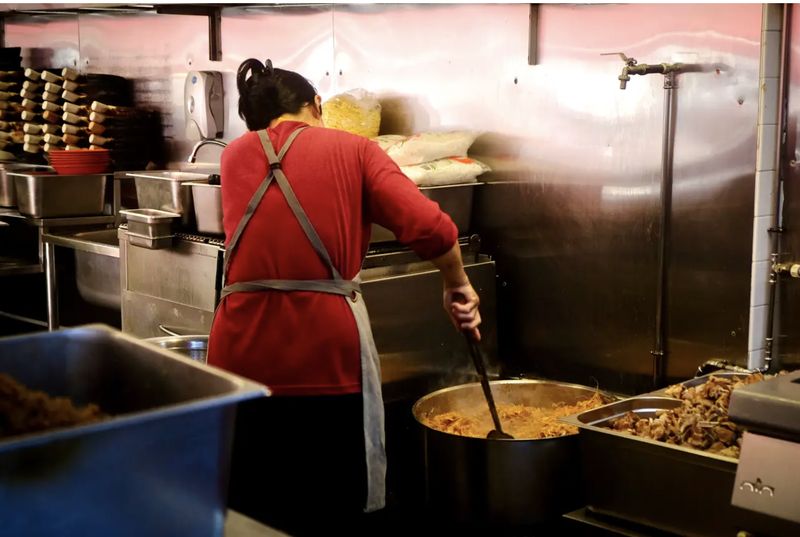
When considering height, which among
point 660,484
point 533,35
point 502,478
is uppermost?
point 533,35

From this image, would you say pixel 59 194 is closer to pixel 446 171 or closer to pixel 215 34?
pixel 215 34

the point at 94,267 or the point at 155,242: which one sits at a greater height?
the point at 155,242

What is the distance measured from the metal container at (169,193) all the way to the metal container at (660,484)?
2068 mm

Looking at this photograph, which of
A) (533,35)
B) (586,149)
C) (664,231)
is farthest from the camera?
(533,35)

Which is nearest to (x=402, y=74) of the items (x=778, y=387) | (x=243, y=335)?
(x=243, y=335)

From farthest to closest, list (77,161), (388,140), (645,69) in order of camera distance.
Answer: (77,161), (388,140), (645,69)

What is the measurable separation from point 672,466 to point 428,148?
1.89 m

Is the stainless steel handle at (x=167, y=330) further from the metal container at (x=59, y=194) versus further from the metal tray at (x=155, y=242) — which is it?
the metal container at (x=59, y=194)

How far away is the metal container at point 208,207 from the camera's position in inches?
151

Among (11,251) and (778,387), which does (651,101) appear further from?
(11,251)

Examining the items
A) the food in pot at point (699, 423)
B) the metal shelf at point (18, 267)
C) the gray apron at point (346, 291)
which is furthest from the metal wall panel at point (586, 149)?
the metal shelf at point (18, 267)

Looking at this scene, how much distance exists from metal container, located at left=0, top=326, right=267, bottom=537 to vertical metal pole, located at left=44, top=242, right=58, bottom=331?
12.9ft

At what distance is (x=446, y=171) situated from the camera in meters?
3.83

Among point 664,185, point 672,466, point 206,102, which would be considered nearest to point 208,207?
point 206,102
